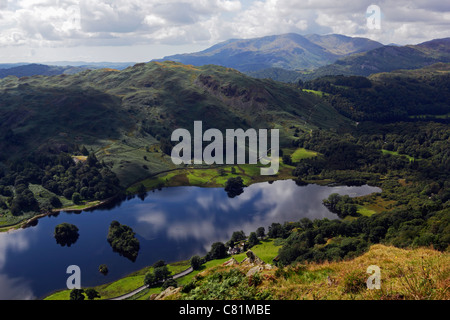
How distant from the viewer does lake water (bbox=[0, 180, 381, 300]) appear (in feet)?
302

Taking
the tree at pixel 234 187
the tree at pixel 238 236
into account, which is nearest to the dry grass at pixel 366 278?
the tree at pixel 238 236

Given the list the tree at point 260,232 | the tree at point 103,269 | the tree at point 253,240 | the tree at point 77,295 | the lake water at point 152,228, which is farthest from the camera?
the tree at point 260,232

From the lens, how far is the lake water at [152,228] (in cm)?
9200

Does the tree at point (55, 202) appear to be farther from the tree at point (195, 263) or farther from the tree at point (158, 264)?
the tree at point (195, 263)

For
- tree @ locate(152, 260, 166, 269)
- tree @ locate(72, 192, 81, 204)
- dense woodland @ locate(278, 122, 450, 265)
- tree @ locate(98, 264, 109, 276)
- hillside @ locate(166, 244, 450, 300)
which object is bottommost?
tree @ locate(98, 264, 109, 276)

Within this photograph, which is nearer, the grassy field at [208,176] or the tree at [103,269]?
the tree at [103,269]

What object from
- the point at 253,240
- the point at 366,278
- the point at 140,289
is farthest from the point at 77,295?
the point at 366,278

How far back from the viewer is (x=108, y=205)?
14425 cm

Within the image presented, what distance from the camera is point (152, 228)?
120 m

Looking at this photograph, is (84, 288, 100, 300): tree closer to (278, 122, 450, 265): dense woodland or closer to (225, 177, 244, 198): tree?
(278, 122, 450, 265): dense woodland

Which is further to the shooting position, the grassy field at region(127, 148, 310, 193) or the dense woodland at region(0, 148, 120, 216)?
the grassy field at region(127, 148, 310, 193)

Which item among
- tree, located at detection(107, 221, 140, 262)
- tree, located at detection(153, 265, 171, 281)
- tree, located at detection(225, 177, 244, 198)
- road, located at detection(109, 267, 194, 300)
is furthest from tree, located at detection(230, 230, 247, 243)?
tree, located at detection(225, 177, 244, 198)

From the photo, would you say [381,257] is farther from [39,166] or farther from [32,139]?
[32,139]
